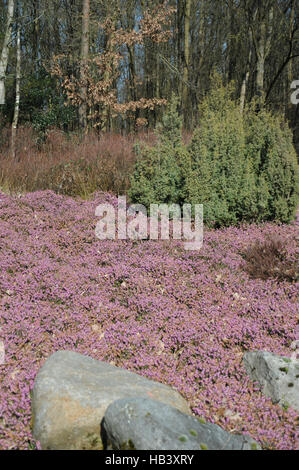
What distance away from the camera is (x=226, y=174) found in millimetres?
6746

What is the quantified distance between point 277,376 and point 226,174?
441 cm

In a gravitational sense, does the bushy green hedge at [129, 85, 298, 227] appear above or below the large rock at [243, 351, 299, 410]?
above

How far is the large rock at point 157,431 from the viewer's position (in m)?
2.11

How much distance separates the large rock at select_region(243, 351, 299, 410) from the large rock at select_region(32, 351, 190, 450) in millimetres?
738

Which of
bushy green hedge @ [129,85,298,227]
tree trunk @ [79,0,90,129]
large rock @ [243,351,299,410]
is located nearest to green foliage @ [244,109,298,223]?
bushy green hedge @ [129,85,298,227]

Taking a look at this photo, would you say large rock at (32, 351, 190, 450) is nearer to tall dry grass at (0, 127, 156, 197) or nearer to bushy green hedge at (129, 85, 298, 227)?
bushy green hedge at (129, 85, 298, 227)

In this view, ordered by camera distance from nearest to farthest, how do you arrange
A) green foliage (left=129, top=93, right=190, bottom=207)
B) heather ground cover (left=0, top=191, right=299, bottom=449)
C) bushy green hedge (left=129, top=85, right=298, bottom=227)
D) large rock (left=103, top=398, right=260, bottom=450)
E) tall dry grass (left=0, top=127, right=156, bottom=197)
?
large rock (left=103, top=398, right=260, bottom=450), heather ground cover (left=0, top=191, right=299, bottom=449), bushy green hedge (left=129, top=85, right=298, bottom=227), green foliage (left=129, top=93, right=190, bottom=207), tall dry grass (left=0, top=127, right=156, bottom=197)

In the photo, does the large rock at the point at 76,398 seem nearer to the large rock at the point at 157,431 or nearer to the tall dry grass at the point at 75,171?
the large rock at the point at 157,431

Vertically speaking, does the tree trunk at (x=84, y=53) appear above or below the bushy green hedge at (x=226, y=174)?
above

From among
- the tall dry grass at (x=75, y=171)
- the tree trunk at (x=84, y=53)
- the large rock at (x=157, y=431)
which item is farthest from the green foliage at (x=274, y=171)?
the tree trunk at (x=84, y=53)

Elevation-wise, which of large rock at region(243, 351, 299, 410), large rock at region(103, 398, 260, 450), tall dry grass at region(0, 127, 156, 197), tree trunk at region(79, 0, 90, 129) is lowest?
large rock at region(243, 351, 299, 410)

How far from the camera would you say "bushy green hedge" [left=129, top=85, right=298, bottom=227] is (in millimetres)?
6543

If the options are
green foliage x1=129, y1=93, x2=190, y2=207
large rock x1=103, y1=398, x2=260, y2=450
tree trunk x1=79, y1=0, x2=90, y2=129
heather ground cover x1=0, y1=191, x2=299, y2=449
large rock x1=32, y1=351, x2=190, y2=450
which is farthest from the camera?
tree trunk x1=79, y1=0, x2=90, y2=129

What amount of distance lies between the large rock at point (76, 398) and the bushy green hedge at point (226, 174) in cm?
415
